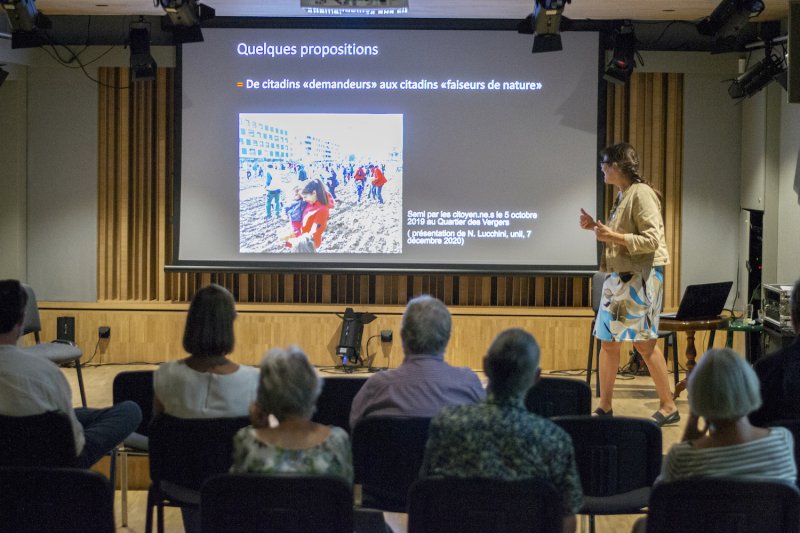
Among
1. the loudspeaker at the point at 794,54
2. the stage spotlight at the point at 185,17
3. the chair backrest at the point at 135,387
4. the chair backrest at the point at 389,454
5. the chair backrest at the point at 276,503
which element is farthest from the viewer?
the stage spotlight at the point at 185,17

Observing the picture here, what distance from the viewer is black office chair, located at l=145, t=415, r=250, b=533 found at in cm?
339

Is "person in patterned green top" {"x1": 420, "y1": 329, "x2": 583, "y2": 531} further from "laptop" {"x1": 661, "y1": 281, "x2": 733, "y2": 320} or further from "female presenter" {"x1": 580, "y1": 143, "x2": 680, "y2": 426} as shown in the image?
"laptop" {"x1": 661, "y1": 281, "x2": 733, "y2": 320}

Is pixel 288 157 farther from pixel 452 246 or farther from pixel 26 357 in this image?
pixel 26 357

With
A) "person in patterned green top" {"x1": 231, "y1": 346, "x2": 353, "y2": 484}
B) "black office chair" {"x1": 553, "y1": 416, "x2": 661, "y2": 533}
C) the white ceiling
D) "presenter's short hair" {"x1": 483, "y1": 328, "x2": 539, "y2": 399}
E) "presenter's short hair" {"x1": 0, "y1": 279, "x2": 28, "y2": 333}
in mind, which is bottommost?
"black office chair" {"x1": 553, "y1": 416, "x2": 661, "y2": 533}

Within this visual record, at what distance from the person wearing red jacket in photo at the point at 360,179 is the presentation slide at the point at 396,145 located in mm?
11

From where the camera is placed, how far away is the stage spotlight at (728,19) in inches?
248

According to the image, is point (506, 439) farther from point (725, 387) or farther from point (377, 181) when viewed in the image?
point (377, 181)

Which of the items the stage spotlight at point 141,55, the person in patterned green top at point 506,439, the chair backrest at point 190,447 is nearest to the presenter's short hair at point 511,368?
the person in patterned green top at point 506,439

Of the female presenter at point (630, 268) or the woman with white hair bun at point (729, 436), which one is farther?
the female presenter at point (630, 268)

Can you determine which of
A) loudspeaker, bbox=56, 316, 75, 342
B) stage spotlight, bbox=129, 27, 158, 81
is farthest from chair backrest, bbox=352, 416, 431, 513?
loudspeaker, bbox=56, 316, 75, 342

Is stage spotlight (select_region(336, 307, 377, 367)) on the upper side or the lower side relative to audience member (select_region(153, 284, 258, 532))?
lower

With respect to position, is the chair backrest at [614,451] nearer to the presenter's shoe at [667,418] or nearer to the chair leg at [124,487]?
the chair leg at [124,487]

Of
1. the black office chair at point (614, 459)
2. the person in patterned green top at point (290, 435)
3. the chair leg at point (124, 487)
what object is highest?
the person in patterned green top at point (290, 435)

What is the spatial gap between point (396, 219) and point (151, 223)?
80.6 inches
